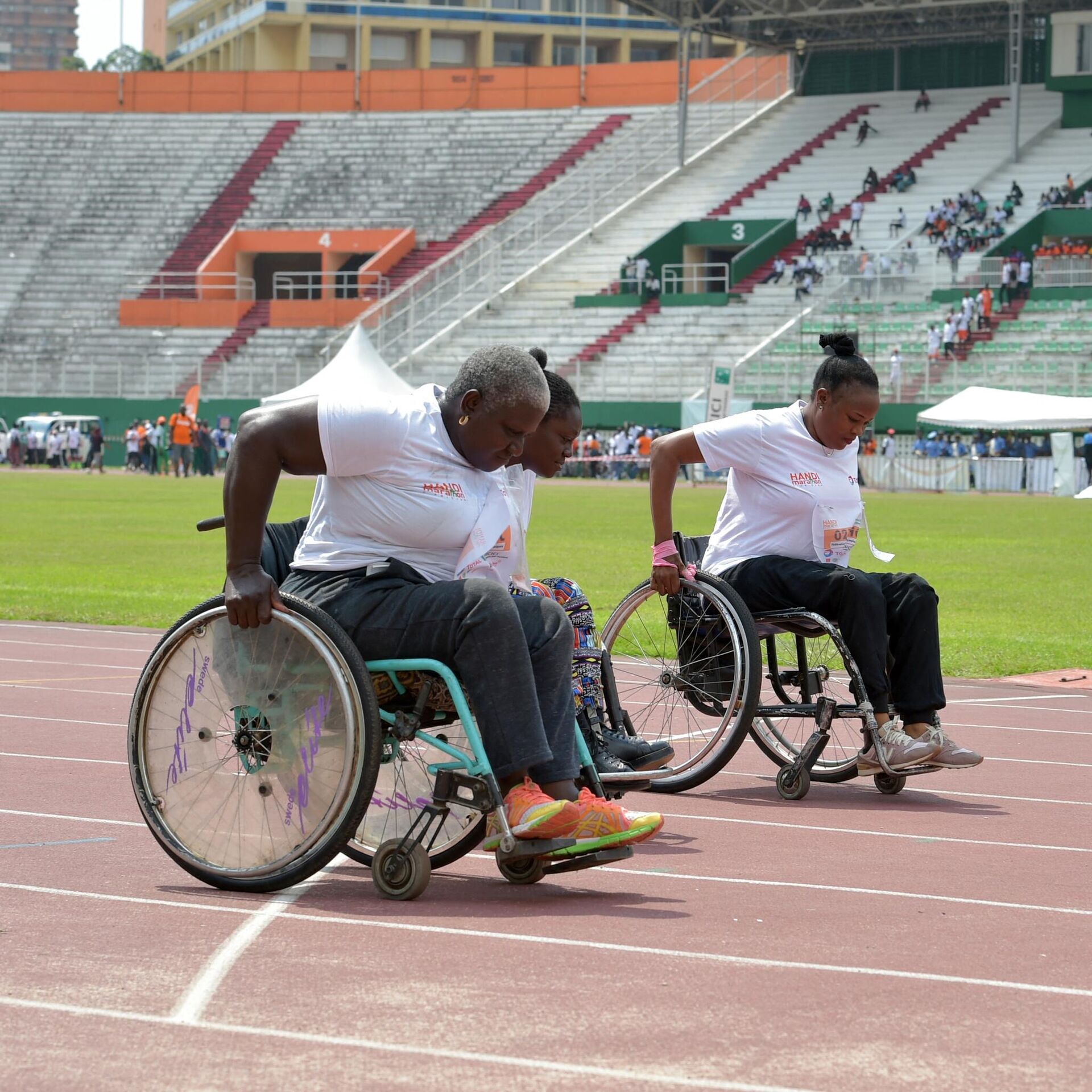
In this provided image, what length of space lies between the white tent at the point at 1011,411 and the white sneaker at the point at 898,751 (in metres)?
33.1

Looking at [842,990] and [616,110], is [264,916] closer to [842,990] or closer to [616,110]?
[842,990]

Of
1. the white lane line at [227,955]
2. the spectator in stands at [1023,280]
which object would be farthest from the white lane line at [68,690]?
the spectator in stands at [1023,280]

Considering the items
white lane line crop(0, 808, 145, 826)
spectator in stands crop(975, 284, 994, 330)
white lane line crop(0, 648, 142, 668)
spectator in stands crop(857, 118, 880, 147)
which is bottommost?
white lane line crop(0, 648, 142, 668)

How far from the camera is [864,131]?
5491 centimetres

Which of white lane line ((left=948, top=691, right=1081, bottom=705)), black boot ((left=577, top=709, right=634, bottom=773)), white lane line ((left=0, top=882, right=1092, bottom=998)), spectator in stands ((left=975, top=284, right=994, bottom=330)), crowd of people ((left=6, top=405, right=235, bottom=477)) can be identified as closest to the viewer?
white lane line ((left=0, top=882, right=1092, bottom=998))

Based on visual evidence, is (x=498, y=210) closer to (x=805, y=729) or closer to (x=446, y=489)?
(x=805, y=729)

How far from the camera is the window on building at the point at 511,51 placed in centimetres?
9131

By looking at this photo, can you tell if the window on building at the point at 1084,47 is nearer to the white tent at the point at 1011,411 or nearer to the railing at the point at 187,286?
the white tent at the point at 1011,411

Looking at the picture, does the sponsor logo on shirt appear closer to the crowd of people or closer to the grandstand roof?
the crowd of people

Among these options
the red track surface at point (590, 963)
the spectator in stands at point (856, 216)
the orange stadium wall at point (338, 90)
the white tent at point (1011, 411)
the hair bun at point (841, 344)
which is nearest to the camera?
the red track surface at point (590, 963)

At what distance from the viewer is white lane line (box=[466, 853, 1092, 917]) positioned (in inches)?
198

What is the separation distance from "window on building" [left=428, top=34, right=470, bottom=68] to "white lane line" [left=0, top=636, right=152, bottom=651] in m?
80.8

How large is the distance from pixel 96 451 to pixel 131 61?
79378mm

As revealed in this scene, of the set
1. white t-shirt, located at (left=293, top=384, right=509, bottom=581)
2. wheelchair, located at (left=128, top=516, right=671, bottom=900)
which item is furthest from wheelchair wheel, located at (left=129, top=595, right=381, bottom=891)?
white t-shirt, located at (left=293, top=384, right=509, bottom=581)
